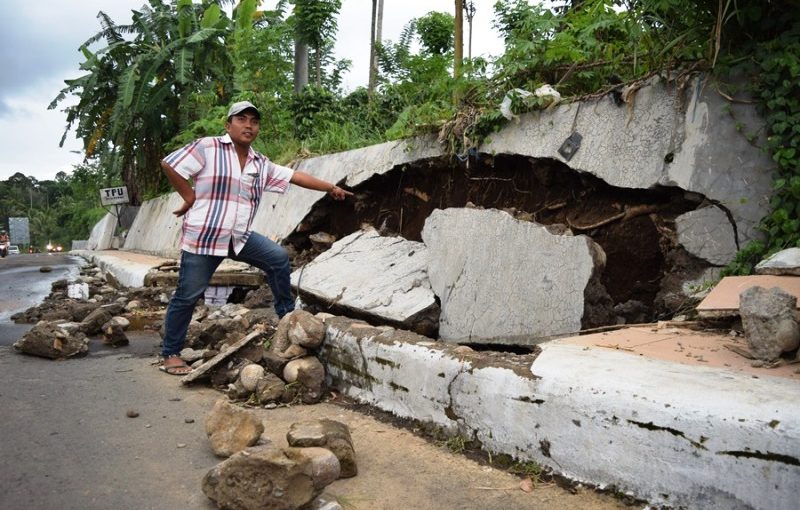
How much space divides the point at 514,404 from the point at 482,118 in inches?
88.8

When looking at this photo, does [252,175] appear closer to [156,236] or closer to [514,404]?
[514,404]

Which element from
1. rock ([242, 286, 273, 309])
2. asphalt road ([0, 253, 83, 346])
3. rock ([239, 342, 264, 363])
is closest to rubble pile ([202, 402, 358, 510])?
rock ([239, 342, 264, 363])

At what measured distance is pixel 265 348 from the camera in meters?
3.37

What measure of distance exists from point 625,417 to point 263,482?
43.6 inches

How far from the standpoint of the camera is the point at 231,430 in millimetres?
2180

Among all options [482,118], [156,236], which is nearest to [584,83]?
[482,118]

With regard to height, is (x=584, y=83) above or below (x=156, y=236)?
above

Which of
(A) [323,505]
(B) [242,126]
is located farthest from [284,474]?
(B) [242,126]

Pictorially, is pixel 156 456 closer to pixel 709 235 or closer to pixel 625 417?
pixel 625 417

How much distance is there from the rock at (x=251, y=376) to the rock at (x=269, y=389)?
40mm

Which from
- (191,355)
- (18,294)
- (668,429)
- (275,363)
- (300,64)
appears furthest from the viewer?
(300,64)

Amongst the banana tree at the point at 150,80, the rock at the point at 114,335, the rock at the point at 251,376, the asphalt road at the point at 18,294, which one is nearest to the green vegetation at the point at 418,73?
the banana tree at the point at 150,80

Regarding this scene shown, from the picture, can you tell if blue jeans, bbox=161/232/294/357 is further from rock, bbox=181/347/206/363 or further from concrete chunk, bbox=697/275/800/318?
concrete chunk, bbox=697/275/800/318

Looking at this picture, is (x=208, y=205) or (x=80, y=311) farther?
(x=80, y=311)
